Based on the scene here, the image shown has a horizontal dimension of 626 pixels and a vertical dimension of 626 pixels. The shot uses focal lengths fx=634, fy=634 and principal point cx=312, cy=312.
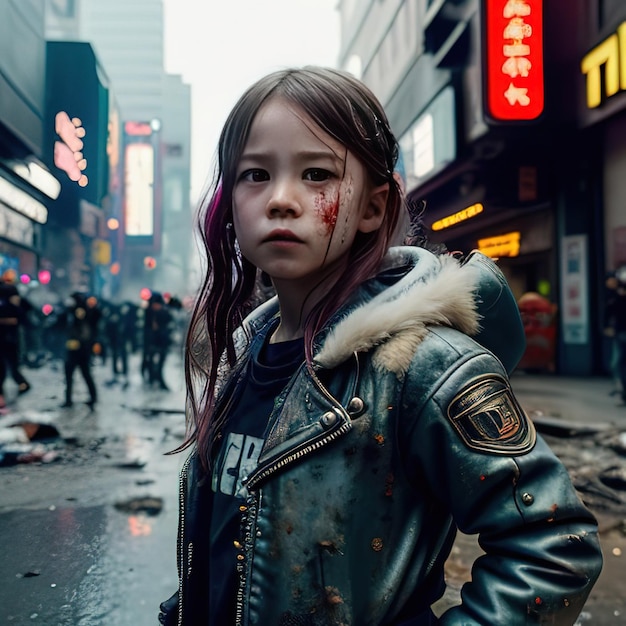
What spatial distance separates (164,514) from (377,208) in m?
4.17

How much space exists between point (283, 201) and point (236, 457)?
56 cm

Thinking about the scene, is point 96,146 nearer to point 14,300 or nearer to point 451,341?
point 14,300

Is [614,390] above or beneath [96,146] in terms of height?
beneath

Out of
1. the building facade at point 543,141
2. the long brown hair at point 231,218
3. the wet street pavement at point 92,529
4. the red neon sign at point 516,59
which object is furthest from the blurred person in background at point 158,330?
the long brown hair at point 231,218

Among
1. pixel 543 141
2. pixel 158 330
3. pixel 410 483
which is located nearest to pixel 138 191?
pixel 158 330

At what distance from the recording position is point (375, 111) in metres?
1.35

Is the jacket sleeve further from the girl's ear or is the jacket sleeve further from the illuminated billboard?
the illuminated billboard

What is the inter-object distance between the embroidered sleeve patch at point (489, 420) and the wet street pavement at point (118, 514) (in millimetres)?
2670

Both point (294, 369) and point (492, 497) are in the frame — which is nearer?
point (492, 497)

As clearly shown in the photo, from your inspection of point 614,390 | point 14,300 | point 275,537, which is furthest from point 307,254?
point 614,390

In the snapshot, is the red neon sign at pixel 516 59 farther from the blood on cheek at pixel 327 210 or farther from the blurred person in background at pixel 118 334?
the blood on cheek at pixel 327 210

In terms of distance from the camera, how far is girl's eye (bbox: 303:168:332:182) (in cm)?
126

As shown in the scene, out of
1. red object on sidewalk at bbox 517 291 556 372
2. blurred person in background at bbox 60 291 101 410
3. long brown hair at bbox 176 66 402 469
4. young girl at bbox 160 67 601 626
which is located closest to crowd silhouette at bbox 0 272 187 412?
blurred person in background at bbox 60 291 101 410

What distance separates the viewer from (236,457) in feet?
4.50
